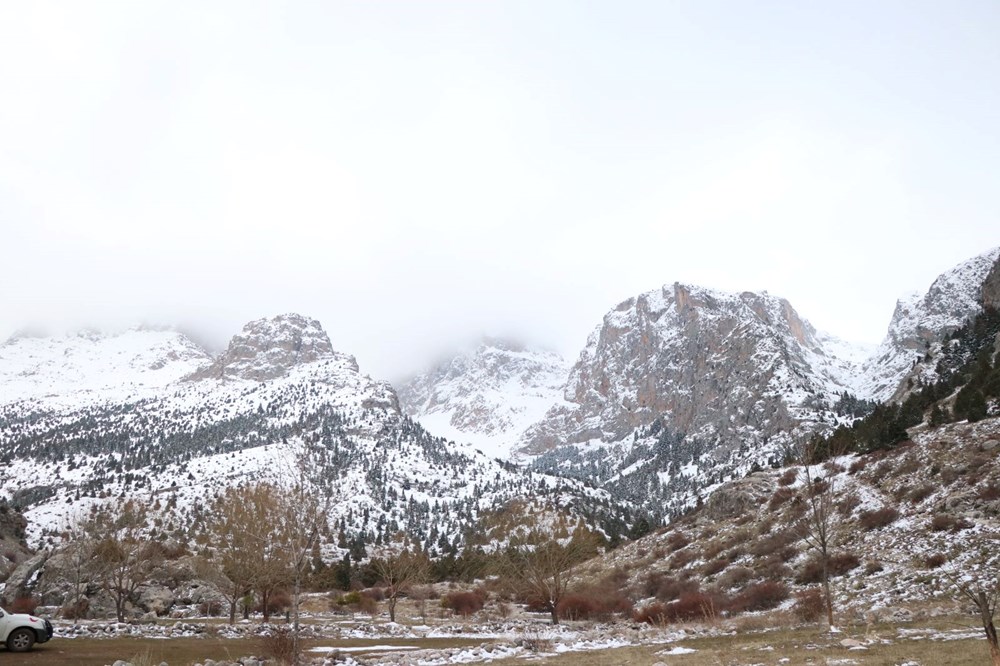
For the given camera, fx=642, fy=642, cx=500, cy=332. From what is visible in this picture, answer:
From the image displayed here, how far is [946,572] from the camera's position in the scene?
3303cm

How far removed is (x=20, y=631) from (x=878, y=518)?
50055 millimetres

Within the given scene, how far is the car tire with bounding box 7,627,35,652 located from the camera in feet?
74.7

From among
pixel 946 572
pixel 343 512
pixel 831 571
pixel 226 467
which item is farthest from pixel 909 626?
pixel 226 467

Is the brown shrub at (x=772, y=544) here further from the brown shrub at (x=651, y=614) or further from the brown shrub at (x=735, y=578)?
the brown shrub at (x=651, y=614)

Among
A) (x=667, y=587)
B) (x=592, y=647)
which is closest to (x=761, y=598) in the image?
(x=667, y=587)

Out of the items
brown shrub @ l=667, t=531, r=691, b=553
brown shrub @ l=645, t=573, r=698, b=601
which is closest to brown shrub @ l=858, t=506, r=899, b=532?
brown shrub @ l=645, t=573, r=698, b=601

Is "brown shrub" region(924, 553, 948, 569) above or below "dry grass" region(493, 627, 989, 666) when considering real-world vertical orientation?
above

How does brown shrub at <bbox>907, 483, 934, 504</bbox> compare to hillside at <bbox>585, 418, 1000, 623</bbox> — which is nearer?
hillside at <bbox>585, 418, 1000, 623</bbox>

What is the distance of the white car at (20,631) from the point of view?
74.3 feet

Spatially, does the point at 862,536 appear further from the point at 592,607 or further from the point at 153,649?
the point at 153,649

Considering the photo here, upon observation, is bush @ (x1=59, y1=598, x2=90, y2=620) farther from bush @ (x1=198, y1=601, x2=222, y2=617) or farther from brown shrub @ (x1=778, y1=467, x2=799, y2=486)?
brown shrub @ (x1=778, y1=467, x2=799, y2=486)

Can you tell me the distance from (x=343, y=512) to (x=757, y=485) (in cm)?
13611

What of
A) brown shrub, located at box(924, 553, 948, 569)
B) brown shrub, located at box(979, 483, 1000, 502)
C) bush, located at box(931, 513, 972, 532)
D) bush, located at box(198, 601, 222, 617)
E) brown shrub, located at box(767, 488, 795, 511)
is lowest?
bush, located at box(198, 601, 222, 617)

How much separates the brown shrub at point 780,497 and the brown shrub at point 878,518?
14.0 metres
